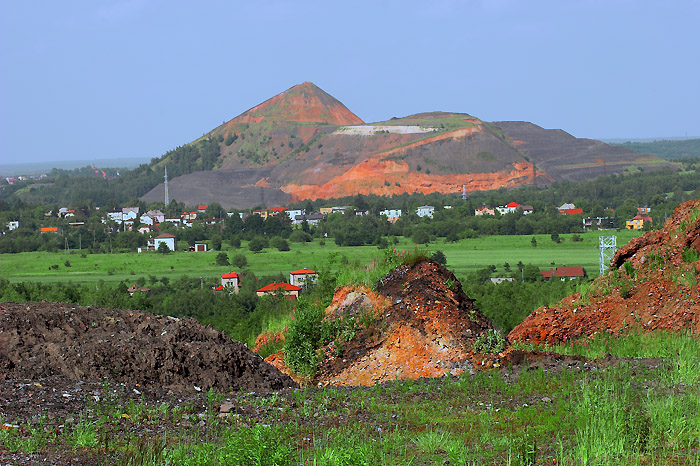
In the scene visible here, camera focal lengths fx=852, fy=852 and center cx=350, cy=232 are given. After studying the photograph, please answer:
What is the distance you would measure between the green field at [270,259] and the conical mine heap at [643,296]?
52.0 m

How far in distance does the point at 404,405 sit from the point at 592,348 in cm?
427

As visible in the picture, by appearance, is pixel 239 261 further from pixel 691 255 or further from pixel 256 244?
pixel 691 255

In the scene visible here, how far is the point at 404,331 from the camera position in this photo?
9.97 metres

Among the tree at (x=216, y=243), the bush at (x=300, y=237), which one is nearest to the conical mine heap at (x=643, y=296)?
the tree at (x=216, y=243)

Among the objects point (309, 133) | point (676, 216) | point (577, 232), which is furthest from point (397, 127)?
point (676, 216)

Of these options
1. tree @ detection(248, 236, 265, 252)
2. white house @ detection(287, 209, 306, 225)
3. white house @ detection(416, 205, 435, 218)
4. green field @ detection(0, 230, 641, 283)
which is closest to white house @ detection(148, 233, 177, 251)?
green field @ detection(0, 230, 641, 283)

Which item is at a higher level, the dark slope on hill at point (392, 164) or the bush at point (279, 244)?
the dark slope on hill at point (392, 164)

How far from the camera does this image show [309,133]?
196250 mm

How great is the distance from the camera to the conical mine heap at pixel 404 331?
9.54 metres

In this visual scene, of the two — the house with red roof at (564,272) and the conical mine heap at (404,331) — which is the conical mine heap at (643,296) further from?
the house with red roof at (564,272)

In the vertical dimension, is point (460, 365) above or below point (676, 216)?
below

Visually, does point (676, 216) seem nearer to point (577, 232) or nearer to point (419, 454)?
point (419, 454)

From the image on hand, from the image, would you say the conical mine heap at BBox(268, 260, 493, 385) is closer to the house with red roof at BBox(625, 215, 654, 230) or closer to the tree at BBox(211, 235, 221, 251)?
the house with red roof at BBox(625, 215, 654, 230)

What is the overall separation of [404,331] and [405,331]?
0.5 inches
